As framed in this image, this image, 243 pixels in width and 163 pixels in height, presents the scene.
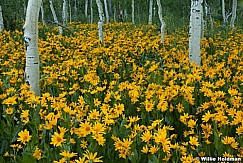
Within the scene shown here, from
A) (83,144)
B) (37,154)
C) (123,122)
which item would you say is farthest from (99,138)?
(123,122)

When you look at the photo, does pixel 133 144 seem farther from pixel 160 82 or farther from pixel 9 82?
pixel 9 82

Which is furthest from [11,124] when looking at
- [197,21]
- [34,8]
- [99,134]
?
[197,21]

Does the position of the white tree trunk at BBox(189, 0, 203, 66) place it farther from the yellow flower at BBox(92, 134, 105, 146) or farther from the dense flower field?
the yellow flower at BBox(92, 134, 105, 146)

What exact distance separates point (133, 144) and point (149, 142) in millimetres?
129

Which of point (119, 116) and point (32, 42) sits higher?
point (32, 42)

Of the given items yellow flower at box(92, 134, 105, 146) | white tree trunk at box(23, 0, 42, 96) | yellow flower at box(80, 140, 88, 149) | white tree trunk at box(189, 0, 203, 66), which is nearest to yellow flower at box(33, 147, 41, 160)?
yellow flower at box(80, 140, 88, 149)

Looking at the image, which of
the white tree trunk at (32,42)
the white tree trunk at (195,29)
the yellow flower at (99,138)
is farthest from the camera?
the white tree trunk at (195,29)

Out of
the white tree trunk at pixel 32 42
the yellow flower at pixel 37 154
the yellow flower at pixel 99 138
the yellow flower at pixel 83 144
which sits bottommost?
the yellow flower at pixel 37 154

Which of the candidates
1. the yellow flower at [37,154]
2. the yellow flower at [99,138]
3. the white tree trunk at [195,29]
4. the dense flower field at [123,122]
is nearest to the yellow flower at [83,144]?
the dense flower field at [123,122]

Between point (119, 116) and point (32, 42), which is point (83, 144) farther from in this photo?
point (32, 42)

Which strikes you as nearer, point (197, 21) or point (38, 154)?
point (38, 154)

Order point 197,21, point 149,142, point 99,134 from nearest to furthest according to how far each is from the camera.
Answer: point 99,134 → point 149,142 → point 197,21

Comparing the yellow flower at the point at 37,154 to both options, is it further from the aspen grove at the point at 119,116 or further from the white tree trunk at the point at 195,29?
the white tree trunk at the point at 195,29

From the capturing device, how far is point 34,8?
14.9ft
